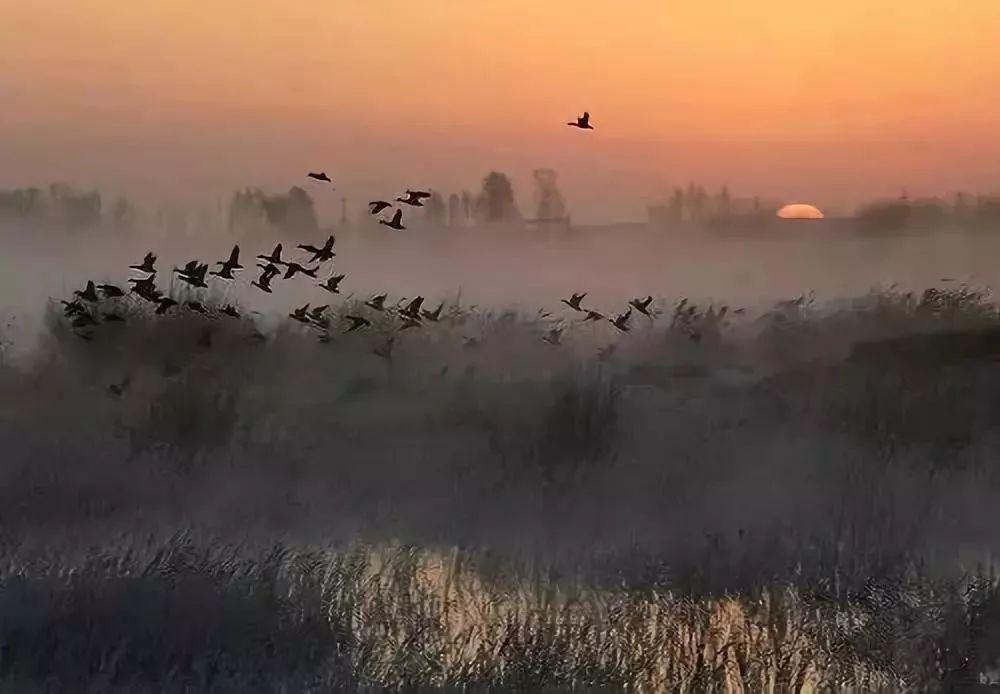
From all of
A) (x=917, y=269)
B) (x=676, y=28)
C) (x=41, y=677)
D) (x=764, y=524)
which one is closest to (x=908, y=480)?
(x=764, y=524)

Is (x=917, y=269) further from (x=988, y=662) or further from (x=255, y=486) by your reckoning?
(x=255, y=486)

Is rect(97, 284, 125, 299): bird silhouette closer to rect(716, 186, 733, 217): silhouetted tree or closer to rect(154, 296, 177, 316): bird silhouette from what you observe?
rect(154, 296, 177, 316): bird silhouette

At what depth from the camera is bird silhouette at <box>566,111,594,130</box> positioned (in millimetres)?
1624

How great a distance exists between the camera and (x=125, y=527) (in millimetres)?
1554

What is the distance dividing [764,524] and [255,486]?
904 millimetres

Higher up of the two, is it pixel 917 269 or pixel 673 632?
pixel 917 269

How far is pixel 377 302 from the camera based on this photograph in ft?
5.24

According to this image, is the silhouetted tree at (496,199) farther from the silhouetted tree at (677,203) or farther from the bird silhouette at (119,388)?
the bird silhouette at (119,388)

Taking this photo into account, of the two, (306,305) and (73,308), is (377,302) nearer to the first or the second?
(306,305)

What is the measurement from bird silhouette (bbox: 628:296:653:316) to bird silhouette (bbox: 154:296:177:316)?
0.80 meters

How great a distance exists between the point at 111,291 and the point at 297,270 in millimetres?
316

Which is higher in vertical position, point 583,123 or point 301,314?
point 583,123

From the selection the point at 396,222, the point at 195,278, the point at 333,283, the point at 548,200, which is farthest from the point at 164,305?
the point at 548,200

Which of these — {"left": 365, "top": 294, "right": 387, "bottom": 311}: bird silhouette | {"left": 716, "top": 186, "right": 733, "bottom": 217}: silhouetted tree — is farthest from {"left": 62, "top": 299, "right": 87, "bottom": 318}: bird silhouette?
{"left": 716, "top": 186, "right": 733, "bottom": 217}: silhouetted tree
